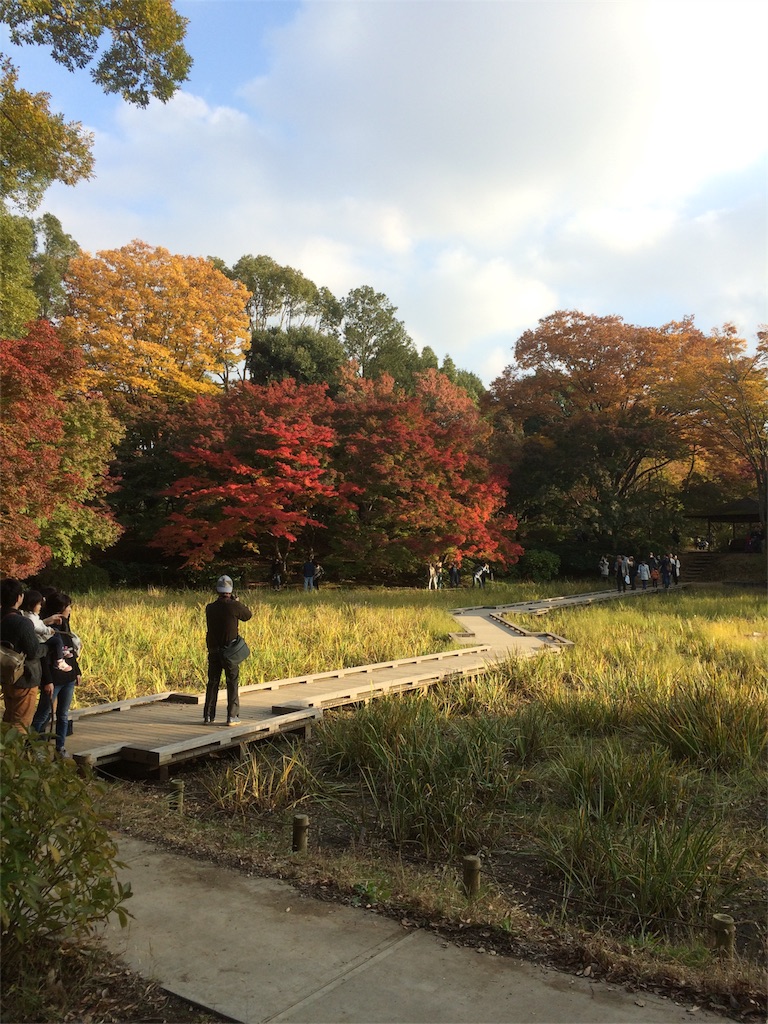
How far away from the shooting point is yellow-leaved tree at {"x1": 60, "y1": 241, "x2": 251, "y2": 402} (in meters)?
29.6

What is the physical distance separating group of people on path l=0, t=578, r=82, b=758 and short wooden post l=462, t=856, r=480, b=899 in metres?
3.37

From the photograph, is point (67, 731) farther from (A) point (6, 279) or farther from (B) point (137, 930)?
(A) point (6, 279)

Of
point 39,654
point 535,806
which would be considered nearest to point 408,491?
point 39,654

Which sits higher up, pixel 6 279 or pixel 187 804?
pixel 6 279

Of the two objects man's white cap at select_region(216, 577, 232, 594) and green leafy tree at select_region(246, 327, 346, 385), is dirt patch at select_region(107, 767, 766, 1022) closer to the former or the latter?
man's white cap at select_region(216, 577, 232, 594)

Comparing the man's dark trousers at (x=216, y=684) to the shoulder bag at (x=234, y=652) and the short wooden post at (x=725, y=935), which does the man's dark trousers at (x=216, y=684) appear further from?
the short wooden post at (x=725, y=935)

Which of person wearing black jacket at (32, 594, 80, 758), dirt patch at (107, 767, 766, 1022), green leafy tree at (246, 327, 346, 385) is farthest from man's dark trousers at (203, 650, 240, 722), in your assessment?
green leafy tree at (246, 327, 346, 385)

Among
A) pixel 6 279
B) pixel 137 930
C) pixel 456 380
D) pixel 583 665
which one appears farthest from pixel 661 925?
pixel 456 380

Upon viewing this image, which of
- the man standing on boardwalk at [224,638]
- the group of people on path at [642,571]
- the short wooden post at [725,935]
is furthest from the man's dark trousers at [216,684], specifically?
the group of people on path at [642,571]

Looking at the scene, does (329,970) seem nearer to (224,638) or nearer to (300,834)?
(300,834)

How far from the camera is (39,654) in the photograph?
5898 mm

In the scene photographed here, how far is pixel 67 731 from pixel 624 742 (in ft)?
16.7

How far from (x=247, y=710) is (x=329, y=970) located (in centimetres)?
488

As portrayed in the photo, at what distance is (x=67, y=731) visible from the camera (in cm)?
657
